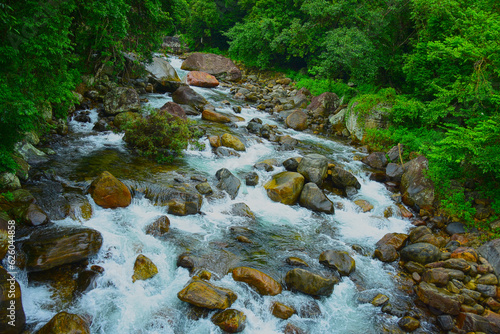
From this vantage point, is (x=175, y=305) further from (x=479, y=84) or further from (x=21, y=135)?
(x=479, y=84)

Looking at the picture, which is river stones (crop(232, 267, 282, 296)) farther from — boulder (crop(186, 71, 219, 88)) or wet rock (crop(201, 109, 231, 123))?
boulder (crop(186, 71, 219, 88))

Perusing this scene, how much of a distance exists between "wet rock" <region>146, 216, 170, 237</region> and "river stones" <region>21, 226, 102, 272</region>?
1174 mm

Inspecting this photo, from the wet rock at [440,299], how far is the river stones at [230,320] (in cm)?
395

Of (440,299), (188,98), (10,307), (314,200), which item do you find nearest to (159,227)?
(10,307)

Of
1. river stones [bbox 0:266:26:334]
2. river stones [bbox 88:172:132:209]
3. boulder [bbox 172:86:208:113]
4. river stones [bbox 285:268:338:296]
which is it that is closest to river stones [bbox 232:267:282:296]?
river stones [bbox 285:268:338:296]

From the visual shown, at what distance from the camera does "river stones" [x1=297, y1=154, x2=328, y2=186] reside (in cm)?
1040

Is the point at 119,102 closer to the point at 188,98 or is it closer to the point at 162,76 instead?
the point at 188,98

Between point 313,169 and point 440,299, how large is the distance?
5371 millimetres

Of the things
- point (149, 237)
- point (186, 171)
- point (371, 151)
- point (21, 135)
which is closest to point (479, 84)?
point (371, 151)

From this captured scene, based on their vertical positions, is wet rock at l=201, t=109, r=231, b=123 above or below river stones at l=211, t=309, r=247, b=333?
above

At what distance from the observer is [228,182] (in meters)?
9.65

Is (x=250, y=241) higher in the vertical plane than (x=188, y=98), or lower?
lower

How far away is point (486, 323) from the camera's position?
5.72m

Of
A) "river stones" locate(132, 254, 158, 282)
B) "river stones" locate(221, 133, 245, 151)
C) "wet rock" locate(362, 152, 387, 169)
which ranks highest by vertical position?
"wet rock" locate(362, 152, 387, 169)
